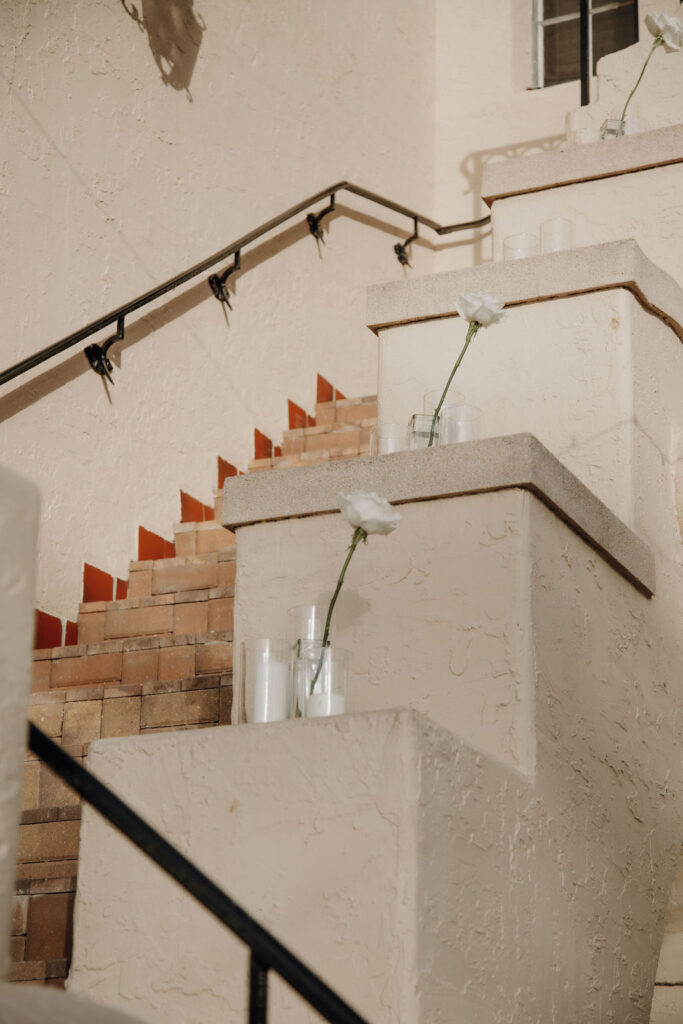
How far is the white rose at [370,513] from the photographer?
8.56ft

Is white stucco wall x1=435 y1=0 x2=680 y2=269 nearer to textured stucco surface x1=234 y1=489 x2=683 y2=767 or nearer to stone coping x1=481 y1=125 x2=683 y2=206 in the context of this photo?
stone coping x1=481 y1=125 x2=683 y2=206

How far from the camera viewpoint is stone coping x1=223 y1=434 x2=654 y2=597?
9.48 ft

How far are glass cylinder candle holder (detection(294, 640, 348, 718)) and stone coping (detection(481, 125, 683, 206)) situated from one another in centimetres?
281

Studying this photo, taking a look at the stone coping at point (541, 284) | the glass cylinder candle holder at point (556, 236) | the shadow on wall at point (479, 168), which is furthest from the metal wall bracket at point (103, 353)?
the shadow on wall at point (479, 168)

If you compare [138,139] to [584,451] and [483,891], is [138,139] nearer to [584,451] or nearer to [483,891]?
[584,451]

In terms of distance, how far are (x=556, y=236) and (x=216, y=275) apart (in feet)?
6.68

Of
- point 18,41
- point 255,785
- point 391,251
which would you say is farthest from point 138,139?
point 255,785

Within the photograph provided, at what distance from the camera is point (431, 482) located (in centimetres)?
296

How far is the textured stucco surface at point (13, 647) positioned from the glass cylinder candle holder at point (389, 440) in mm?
1924

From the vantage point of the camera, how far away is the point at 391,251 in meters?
7.71

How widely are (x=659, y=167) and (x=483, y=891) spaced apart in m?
3.12

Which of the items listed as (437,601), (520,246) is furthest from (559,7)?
(437,601)

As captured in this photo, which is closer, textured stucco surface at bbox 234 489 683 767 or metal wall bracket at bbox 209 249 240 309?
textured stucco surface at bbox 234 489 683 767

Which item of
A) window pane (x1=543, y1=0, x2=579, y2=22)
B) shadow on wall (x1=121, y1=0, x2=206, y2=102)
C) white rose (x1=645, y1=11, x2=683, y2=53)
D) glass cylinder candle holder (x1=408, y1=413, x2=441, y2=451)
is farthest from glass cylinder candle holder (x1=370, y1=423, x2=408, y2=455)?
window pane (x1=543, y1=0, x2=579, y2=22)
